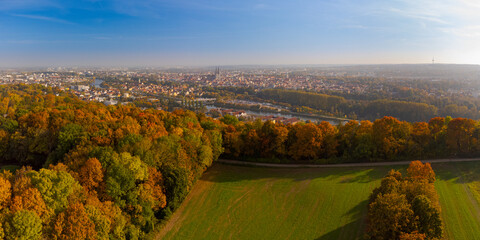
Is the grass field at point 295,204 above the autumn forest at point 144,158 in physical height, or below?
below

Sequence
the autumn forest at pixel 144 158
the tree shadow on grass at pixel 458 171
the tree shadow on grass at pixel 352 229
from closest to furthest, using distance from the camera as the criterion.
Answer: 1. the autumn forest at pixel 144 158
2. the tree shadow on grass at pixel 352 229
3. the tree shadow on grass at pixel 458 171

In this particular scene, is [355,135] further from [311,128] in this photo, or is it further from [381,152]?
[311,128]

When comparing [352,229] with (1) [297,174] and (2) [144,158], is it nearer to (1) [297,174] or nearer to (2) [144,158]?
(1) [297,174]

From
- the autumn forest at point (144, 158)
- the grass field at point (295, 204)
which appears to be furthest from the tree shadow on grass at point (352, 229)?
the autumn forest at point (144, 158)

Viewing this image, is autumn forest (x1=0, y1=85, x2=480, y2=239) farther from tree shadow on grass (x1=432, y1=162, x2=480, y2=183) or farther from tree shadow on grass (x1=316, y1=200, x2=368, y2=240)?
tree shadow on grass (x1=432, y1=162, x2=480, y2=183)

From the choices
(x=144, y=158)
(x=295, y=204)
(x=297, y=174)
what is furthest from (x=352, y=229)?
(x=144, y=158)

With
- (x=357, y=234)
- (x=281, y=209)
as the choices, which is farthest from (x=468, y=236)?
(x=281, y=209)

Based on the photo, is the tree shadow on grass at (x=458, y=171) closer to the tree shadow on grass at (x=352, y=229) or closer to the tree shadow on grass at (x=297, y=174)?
Answer: the tree shadow on grass at (x=297, y=174)
